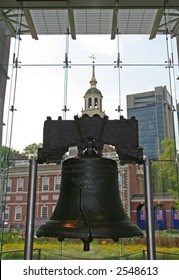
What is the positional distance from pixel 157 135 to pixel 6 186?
8.37 ft

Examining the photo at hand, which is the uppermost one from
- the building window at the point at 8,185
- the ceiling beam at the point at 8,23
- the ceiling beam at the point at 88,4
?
the ceiling beam at the point at 8,23

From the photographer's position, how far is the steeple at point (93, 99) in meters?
4.34

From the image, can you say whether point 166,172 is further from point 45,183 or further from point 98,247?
point 45,183

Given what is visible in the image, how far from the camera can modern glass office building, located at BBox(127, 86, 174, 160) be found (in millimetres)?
4730

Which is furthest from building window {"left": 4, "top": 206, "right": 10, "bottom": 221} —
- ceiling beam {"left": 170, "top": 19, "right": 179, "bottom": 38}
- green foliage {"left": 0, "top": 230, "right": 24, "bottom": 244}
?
ceiling beam {"left": 170, "top": 19, "right": 179, "bottom": 38}

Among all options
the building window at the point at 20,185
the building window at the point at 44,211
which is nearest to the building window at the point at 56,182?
the building window at the point at 44,211

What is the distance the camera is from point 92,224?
1.27 metres

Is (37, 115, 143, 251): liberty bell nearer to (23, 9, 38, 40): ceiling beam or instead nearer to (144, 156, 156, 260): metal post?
(144, 156, 156, 260): metal post

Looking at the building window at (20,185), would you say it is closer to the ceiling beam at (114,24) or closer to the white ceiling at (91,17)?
the white ceiling at (91,17)

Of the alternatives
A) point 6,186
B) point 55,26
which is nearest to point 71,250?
point 6,186

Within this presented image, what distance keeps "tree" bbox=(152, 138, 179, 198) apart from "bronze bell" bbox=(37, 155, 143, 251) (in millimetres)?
3220

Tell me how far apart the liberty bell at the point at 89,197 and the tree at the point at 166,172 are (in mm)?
3220

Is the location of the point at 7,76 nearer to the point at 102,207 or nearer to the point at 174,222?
the point at 174,222

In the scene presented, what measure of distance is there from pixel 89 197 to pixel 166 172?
3443 mm
